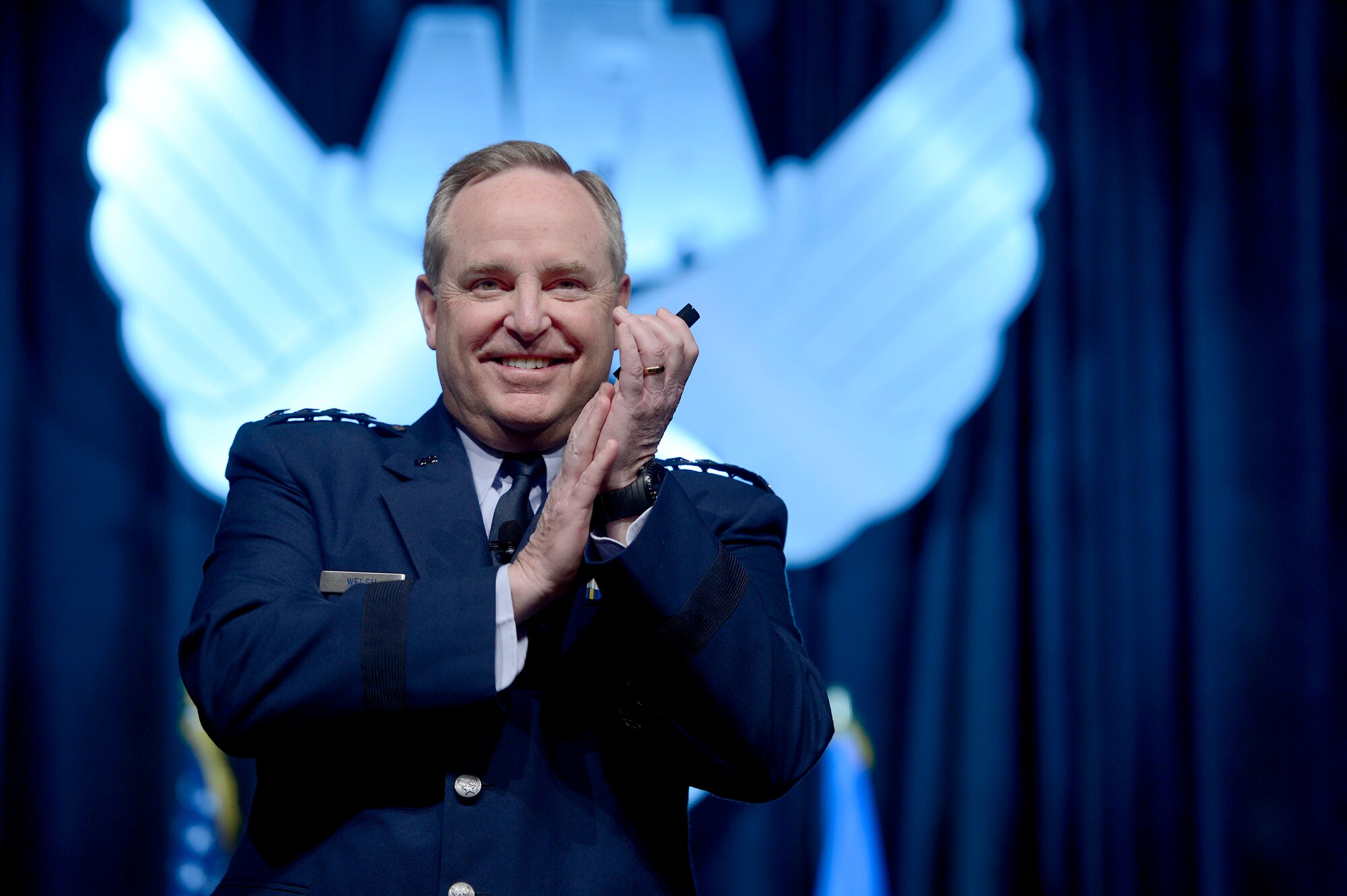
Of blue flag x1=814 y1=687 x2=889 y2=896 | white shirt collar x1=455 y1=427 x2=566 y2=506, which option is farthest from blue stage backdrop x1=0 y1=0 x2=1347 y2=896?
white shirt collar x1=455 y1=427 x2=566 y2=506

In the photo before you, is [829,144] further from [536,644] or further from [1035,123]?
[536,644]

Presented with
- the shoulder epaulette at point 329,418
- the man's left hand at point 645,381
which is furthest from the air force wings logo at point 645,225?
the man's left hand at point 645,381

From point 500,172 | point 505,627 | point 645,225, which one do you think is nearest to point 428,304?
point 500,172

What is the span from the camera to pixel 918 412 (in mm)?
3012

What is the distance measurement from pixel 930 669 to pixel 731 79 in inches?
71.6

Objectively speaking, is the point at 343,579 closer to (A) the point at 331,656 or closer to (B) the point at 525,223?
(A) the point at 331,656

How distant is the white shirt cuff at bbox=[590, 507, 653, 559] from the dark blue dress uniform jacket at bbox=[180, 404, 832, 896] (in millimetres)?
24

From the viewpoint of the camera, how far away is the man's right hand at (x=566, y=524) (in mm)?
1098

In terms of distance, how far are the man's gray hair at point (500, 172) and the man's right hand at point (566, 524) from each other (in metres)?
0.38

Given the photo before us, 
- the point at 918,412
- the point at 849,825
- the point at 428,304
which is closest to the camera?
the point at 428,304

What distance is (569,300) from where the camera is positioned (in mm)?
1356

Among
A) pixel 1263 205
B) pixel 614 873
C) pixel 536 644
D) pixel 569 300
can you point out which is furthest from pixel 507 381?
pixel 1263 205

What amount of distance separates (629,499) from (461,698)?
0.91 ft

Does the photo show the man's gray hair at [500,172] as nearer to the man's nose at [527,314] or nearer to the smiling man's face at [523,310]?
the smiling man's face at [523,310]
